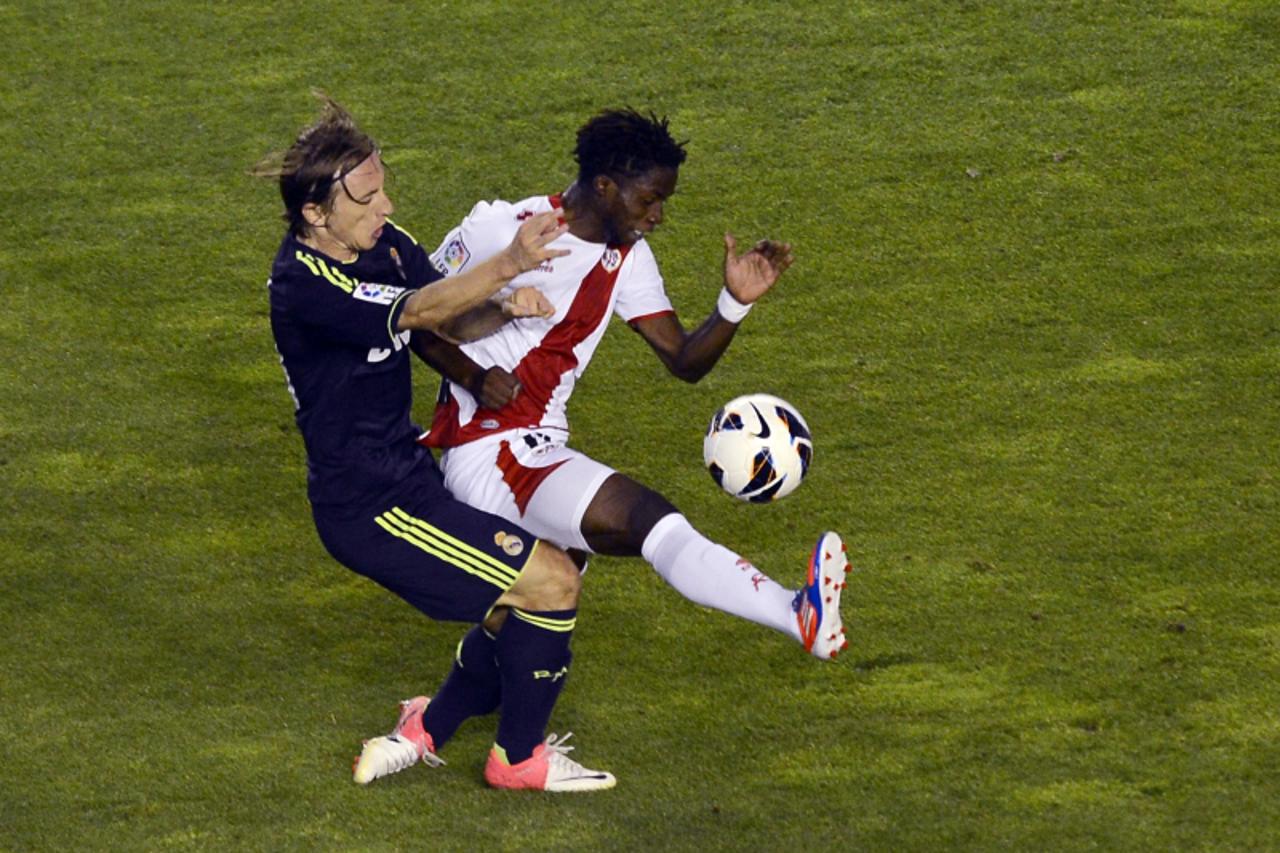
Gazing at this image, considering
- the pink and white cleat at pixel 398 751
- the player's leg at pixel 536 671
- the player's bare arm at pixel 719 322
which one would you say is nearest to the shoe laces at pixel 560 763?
the player's leg at pixel 536 671

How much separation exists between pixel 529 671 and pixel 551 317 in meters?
1.16

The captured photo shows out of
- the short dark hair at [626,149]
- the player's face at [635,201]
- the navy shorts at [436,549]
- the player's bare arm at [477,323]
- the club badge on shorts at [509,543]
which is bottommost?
the navy shorts at [436,549]

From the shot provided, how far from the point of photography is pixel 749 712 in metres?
6.66

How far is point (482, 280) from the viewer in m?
5.50

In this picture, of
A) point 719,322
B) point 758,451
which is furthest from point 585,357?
point 758,451

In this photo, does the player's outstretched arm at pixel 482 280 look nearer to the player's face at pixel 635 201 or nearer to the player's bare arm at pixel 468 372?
the player's bare arm at pixel 468 372

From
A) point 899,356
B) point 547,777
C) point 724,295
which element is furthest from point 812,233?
point 547,777

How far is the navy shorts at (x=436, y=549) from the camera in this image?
5.93 meters

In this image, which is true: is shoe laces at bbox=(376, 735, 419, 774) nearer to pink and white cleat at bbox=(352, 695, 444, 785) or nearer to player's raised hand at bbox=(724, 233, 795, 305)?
pink and white cleat at bbox=(352, 695, 444, 785)

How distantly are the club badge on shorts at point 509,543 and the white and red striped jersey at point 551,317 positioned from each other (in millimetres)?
479

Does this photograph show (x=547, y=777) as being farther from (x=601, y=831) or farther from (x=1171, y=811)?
(x=1171, y=811)

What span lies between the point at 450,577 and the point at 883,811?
1504 millimetres

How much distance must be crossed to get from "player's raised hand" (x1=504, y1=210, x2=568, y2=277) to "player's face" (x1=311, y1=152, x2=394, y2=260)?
524 mm

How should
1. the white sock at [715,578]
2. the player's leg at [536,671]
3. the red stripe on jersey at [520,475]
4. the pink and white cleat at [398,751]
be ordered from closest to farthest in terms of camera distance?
the white sock at [715,578] < the player's leg at [536,671] < the red stripe on jersey at [520,475] < the pink and white cleat at [398,751]
